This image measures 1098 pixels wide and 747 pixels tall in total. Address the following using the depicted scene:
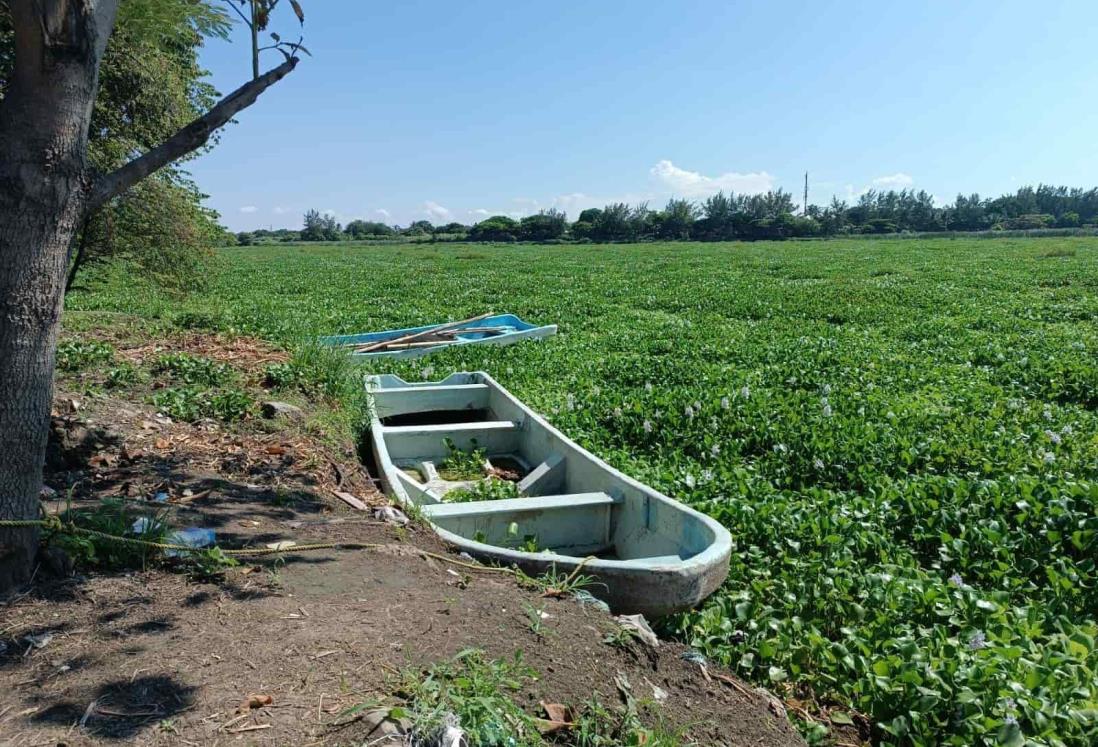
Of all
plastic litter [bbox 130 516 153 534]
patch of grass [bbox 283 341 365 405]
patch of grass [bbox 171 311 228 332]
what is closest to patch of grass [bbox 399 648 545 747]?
plastic litter [bbox 130 516 153 534]

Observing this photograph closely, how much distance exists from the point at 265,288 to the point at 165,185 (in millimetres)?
11667

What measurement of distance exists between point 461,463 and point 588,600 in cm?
298

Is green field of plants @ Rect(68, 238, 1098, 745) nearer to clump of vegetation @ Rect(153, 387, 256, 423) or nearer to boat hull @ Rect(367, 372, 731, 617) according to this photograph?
boat hull @ Rect(367, 372, 731, 617)

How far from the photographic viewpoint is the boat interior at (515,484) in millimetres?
4152

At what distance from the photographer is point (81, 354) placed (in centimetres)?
659

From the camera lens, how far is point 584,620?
9.43 ft

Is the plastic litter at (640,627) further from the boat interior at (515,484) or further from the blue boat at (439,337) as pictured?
the blue boat at (439,337)

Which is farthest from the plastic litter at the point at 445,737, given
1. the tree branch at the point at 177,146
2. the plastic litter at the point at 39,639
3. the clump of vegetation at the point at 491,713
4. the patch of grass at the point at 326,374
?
the patch of grass at the point at 326,374

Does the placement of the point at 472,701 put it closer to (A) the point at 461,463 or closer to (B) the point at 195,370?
(A) the point at 461,463

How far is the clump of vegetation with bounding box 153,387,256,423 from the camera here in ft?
17.6

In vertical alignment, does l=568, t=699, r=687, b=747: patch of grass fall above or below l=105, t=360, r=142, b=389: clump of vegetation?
below

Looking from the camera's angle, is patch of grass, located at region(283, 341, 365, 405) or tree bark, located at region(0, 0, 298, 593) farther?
patch of grass, located at region(283, 341, 365, 405)

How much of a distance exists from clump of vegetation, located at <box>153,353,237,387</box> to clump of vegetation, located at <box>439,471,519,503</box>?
2.52 m

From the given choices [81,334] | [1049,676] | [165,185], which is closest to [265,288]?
[165,185]
